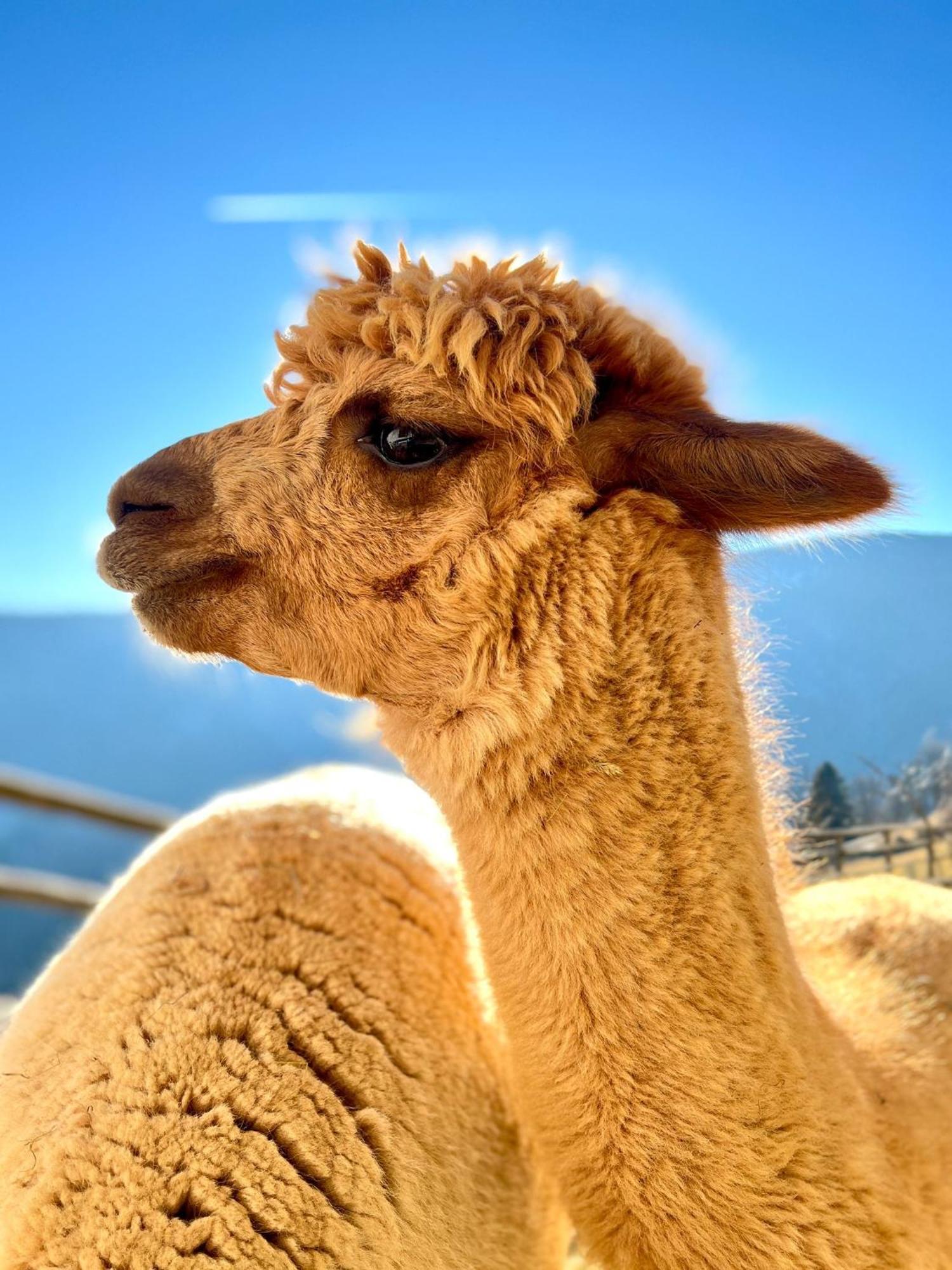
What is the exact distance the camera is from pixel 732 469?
1.53m

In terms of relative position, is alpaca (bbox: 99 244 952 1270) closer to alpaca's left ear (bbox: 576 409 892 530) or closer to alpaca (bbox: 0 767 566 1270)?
alpaca's left ear (bbox: 576 409 892 530)

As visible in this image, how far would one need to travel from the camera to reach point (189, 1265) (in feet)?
4.21

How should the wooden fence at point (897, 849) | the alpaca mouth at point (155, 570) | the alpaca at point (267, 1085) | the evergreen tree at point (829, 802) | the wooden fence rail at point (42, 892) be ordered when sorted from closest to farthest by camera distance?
the alpaca at point (267, 1085), the alpaca mouth at point (155, 570), the evergreen tree at point (829, 802), the wooden fence at point (897, 849), the wooden fence rail at point (42, 892)

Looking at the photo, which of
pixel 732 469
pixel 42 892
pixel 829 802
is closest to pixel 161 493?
pixel 732 469

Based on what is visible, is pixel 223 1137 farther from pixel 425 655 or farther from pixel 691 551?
pixel 691 551

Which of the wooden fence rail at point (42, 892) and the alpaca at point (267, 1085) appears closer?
A: the alpaca at point (267, 1085)

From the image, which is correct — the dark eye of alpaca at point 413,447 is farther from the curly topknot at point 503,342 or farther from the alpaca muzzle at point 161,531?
the alpaca muzzle at point 161,531

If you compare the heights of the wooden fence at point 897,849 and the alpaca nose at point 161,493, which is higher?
the alpaca nose at point 161,493

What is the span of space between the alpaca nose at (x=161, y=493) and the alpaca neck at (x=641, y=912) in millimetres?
681

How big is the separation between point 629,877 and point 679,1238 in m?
0.55

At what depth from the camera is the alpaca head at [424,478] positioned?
5.10ft

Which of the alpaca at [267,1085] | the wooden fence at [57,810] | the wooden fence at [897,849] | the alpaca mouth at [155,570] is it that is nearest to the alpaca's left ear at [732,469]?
the alpaca mouth at [155,570]

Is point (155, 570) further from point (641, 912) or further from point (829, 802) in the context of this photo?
point (829, 802)

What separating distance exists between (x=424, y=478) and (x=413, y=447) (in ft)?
0.22
